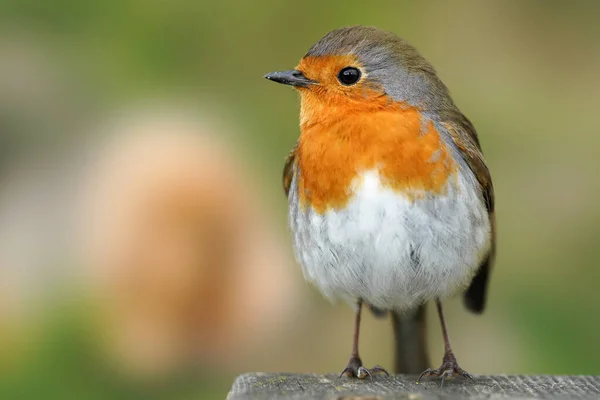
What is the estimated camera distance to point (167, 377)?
4828mm

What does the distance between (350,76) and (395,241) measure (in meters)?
0.60

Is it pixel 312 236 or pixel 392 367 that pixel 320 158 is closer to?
pixel 312 236

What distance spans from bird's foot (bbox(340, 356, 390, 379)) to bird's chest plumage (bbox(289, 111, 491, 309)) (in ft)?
0.88

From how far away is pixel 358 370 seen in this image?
11.5ft

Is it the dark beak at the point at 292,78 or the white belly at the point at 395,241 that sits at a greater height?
the dark beak at the point at 292,78

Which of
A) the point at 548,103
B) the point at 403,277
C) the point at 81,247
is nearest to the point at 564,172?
the point at 548,103

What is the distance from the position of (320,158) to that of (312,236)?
0.29 metres

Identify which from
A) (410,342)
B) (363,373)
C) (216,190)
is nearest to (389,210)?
(363,373)

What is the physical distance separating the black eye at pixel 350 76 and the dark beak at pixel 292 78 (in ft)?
0.35

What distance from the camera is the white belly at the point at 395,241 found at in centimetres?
339

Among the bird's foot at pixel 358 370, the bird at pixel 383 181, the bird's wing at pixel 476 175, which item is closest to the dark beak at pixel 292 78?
the bird at pixel 383 181

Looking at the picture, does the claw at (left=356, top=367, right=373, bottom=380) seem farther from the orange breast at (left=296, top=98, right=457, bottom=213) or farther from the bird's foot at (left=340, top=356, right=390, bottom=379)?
the orange breast at (left=296, top=98, right=457, bottom=213)

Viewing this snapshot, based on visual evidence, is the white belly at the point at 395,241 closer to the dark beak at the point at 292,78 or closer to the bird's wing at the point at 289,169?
the bird's wing at the point at 289,169

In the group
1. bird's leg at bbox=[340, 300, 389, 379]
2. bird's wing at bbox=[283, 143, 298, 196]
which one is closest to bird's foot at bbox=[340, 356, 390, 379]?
bird's leg at bbox=[340, 300, 389, 379]
